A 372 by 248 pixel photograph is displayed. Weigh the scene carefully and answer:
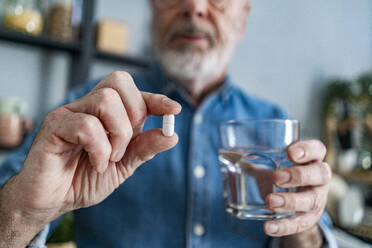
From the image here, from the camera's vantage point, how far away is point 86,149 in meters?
0.30

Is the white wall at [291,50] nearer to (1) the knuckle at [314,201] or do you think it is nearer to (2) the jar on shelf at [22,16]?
(2) the jar on shelf at [22,16]

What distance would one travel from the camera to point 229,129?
16.9 inches

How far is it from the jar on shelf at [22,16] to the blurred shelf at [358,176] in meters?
1.48

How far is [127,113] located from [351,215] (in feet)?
3.83

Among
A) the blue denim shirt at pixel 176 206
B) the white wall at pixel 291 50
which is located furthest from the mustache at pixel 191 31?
the white wall at pixel 291 50

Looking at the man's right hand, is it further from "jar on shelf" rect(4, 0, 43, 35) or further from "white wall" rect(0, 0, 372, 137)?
"white wall" rect(0, 0, 372, 137)

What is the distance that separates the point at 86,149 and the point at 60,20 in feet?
3.46

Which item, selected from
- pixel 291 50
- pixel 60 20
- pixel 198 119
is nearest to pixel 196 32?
pixel 198 119

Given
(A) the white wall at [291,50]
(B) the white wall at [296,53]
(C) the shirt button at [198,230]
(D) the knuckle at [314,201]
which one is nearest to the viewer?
(D) the knuckle at [314,201]

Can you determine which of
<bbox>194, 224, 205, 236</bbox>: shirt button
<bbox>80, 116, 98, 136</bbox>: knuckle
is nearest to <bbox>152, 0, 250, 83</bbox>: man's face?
<bbox>194, 224, 205, 236</bbox>: shirt button

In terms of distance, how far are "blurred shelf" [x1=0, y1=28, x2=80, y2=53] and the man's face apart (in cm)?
59

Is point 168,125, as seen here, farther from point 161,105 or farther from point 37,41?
point 37,41

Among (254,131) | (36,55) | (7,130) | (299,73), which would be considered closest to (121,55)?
(36,55)

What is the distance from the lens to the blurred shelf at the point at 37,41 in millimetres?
1092
